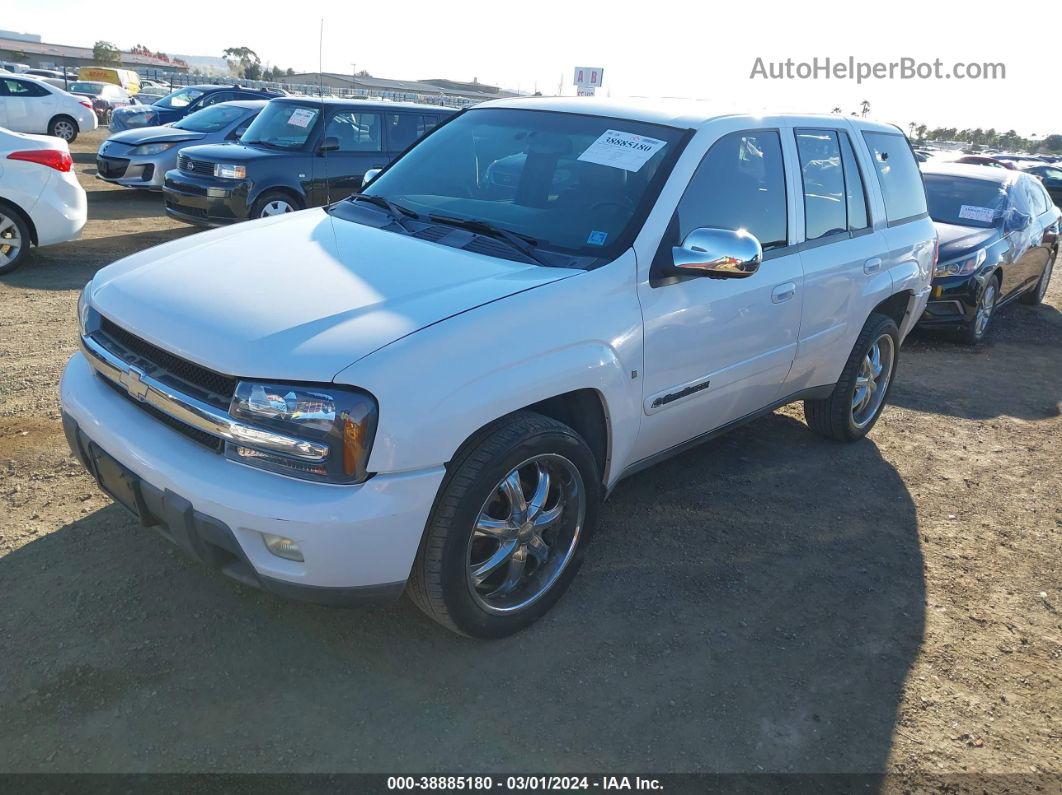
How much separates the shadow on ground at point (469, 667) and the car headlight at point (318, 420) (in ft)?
2.74

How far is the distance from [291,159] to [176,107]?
419 inches

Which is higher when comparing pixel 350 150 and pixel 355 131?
pixel 355 131

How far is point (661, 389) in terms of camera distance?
337cm

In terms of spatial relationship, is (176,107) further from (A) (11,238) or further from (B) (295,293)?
(B) (295,293)

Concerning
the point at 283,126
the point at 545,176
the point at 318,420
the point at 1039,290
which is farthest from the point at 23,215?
the point at 1039,290

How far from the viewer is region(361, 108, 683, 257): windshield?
3320mm

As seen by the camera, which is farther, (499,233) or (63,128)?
(63,128)

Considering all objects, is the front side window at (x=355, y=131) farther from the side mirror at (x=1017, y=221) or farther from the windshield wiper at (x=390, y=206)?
the side mirror at (x=1017, y=221)

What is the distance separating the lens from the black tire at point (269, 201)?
943cm

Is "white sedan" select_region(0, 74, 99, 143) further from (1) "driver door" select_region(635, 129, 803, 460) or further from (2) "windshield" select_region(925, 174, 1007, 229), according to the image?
(1) "driver door" select_region(635, 129, 803, 460)

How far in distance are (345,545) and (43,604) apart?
1432mm

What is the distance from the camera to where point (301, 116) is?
1000 cm

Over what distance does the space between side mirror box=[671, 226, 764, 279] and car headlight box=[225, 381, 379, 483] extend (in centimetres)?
138

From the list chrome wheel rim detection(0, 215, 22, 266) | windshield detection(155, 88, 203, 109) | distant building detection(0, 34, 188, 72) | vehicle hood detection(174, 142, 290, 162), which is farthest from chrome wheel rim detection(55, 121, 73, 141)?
distant building detection(0, 34, 188, 72)
